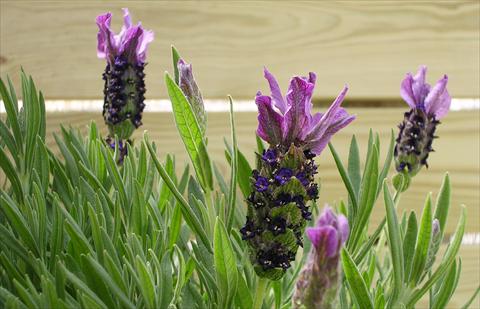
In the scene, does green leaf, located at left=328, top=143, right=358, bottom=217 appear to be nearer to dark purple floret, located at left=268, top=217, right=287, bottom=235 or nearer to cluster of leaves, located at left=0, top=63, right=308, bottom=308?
cluster of leaves, located at left=0, top=63, right=308, bottom=308

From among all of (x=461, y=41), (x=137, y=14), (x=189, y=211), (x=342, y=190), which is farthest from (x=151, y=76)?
(x=189, y=211)

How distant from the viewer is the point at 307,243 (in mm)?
589

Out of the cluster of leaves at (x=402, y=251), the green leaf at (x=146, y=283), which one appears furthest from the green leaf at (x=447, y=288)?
the green leaf at (x=146, y=283)

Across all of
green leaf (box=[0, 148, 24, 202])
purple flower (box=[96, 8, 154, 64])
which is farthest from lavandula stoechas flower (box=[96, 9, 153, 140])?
green leaf (box=[0, 148, 24, 202])

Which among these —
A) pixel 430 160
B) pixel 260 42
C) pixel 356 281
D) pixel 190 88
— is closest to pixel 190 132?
pixel 190 88

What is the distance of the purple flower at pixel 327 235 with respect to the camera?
0.30 m

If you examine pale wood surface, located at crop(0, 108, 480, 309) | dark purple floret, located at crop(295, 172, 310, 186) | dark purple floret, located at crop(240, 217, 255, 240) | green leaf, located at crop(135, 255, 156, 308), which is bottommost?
pale wood surface, located at crop(0, 108, 480, 309)

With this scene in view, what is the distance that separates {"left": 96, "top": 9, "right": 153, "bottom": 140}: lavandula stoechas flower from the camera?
2.03 ft

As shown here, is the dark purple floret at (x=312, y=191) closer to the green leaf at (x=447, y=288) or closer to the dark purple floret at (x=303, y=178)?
the dark purple floret at (x=303, y=178)

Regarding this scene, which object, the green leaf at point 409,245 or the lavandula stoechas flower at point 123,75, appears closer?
the green leaf at point 409,245

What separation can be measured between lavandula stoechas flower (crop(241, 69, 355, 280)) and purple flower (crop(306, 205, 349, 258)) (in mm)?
72

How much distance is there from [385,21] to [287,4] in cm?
18

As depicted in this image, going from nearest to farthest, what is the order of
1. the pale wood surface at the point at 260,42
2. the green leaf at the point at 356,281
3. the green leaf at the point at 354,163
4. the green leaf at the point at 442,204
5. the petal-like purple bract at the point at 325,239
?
1. the petal-like purple bract at the point at 325,239
2. the green leaf at the point at 356,281
3. the green leaf at the point at 442,204
4. the green leaf at the point at 354,163
5. the pale wood surface at the point at 260,42

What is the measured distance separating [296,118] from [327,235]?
0.33ft
